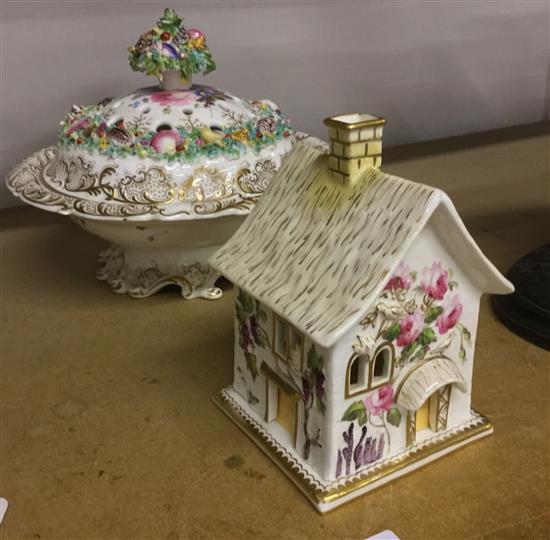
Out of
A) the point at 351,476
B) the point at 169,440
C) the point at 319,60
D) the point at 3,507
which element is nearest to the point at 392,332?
the point at 351,476

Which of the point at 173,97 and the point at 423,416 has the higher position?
the point at 173,97

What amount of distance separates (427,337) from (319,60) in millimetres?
1035

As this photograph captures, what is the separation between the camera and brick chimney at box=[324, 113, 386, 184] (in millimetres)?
562

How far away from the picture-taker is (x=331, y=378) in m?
0.55

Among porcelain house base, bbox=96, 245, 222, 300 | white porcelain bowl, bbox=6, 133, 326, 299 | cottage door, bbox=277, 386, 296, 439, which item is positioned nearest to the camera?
cottage door, bbox=277, 386, 296, 439

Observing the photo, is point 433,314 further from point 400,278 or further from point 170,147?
point 170,147

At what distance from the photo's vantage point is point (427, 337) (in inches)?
23.6

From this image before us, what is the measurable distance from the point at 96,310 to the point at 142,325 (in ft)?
0.26

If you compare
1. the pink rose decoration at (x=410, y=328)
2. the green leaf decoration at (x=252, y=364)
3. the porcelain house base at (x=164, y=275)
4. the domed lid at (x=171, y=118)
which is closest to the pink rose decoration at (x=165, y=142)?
the domed lid at (x=171, y=118)

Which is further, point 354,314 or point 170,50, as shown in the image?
point 170,50

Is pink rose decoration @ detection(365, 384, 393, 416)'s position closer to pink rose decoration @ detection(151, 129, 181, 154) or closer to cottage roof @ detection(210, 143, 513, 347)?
cottage roof @ detection(210, 143, 513, 347)

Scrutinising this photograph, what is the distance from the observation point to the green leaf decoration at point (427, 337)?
59 centimetres

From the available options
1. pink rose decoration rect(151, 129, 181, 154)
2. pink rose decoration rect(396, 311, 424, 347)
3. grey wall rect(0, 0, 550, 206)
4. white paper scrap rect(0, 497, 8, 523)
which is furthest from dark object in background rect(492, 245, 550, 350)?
grey wall rect(0, 0, 550, 206)

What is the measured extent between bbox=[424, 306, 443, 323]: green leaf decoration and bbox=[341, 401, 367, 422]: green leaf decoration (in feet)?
0.29
